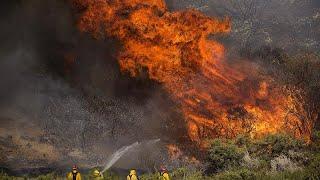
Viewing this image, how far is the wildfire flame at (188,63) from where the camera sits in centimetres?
2698

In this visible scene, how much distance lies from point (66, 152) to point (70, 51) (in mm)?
9565

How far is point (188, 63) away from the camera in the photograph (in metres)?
28.9

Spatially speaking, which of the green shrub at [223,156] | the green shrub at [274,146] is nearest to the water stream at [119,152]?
the green shrub at [223,156]

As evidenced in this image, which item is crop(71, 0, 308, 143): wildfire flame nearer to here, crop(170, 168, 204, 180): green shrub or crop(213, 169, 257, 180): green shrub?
crop(170, 168, 204, 180): green shrub

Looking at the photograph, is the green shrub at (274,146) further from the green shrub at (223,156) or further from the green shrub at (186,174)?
the green shrub at (186,174)

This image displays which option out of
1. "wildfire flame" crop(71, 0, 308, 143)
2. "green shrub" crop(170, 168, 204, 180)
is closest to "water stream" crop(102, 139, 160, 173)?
"wildfire flame" crop(71, 0, 308, 143)

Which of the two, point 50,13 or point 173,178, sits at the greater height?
point 50,13

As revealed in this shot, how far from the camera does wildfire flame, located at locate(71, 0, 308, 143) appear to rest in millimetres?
26984

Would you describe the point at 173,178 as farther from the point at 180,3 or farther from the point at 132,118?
the point at 180,3

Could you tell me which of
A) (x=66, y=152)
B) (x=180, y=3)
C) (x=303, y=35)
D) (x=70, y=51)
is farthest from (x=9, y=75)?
(x=303, y=35)

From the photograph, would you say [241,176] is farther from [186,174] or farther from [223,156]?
[186,174]

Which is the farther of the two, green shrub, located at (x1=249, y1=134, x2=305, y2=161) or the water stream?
the water stream

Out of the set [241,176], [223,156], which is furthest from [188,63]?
[241,176]

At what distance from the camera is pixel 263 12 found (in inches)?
1387
